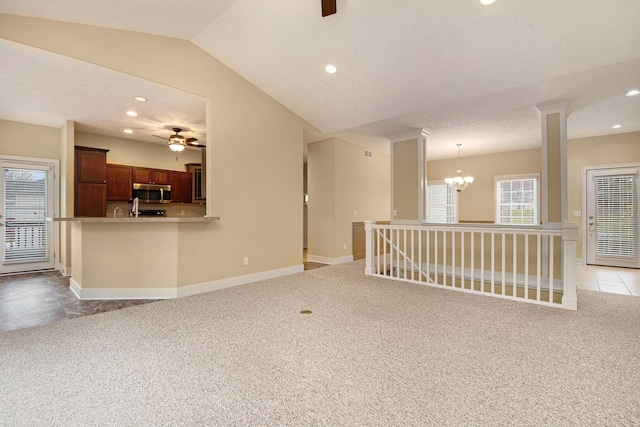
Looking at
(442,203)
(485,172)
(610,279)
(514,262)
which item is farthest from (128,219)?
(485,172)

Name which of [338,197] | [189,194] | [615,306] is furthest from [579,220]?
[189,194]

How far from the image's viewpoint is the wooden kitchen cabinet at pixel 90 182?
18.6 feet

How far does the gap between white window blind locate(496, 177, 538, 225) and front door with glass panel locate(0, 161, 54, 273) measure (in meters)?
10.5

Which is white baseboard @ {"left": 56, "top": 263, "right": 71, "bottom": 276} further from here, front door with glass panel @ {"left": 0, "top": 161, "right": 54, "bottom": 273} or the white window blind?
the white window blind

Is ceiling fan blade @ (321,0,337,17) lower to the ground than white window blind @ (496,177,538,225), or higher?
higher

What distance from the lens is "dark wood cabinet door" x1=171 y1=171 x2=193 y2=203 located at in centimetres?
738

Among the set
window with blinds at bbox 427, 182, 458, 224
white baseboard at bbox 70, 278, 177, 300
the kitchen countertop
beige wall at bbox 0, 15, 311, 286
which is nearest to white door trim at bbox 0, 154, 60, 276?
the kitchen countertop

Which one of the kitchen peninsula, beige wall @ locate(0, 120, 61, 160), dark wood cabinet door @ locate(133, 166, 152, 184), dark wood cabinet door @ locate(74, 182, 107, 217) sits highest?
beige wall @ locate(0, 120, 61, 160)

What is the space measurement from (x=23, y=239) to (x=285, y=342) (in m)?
6.34

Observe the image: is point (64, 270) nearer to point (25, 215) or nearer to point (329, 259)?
point (25, 215)

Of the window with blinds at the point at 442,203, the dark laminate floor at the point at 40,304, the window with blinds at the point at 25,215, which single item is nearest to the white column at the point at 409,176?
the window with blinds at the point at 442,203

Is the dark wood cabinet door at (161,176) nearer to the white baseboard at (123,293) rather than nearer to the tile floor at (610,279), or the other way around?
the white baseboard at (123,293)

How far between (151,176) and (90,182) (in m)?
1.30

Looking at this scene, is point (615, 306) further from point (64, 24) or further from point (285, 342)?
point (64, 24)
